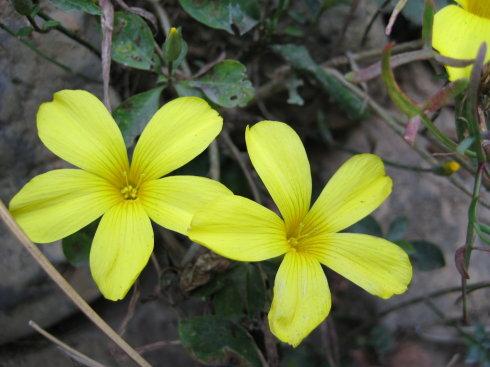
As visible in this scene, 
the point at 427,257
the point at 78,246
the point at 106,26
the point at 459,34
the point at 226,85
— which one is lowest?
the point at 427,257

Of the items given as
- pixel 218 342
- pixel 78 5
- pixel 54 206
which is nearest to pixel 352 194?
pixel 218 342

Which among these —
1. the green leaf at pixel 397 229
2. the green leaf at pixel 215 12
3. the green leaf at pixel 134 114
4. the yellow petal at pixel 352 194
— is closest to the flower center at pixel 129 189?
the green leaf at pixel 134 114

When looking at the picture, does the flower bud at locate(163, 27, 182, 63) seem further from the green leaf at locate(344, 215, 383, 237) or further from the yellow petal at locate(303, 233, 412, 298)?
the green leaf at locate(344, 215, 383, 237)

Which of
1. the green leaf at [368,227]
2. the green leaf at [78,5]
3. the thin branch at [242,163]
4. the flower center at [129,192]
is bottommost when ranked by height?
the green leaf at [368,227]

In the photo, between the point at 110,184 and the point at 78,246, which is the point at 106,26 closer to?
the point at 110,184

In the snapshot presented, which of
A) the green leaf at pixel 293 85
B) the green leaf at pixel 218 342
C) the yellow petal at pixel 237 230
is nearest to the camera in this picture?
the yellow petal at pixel 237 230

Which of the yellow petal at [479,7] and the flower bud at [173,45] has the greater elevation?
the yellow petal at [479,7]

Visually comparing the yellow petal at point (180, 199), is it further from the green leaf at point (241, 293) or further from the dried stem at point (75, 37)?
the dried stem at point (75, 37)
